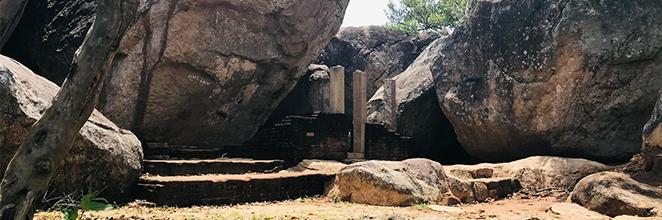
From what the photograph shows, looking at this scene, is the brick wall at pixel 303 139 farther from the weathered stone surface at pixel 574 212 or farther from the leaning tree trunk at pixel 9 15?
the leaning tree trunk at pixel 9 15

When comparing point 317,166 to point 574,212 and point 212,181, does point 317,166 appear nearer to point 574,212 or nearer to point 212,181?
point 212,181

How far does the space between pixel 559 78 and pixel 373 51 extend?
37.5 ft

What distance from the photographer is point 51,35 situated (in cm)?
1237

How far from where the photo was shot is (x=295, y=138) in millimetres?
11773

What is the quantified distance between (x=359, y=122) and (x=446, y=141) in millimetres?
4841

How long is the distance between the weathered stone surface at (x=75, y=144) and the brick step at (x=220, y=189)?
0.36 meters

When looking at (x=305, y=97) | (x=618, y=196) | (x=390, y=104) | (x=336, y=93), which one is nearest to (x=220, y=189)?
(x=618, y=196)

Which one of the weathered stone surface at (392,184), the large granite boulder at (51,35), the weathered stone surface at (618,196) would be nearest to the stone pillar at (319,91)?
the large granite boulder at (51,35)

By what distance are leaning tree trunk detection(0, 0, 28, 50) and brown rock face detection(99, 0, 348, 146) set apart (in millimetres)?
2822

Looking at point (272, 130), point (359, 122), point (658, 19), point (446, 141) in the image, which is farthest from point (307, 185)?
point (446, 141)

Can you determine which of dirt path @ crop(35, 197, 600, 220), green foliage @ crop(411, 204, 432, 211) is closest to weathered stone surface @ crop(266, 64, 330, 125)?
dirt path @ crop(35, 197, 600, 220)

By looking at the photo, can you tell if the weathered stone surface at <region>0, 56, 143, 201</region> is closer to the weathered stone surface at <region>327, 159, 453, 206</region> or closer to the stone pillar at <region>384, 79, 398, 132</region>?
the weathered stone surface at <region>327, 159, 453, 206</region>

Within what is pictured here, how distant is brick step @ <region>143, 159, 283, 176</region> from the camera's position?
26.4ft

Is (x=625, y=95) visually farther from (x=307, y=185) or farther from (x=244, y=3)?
(x=244, y=3)
